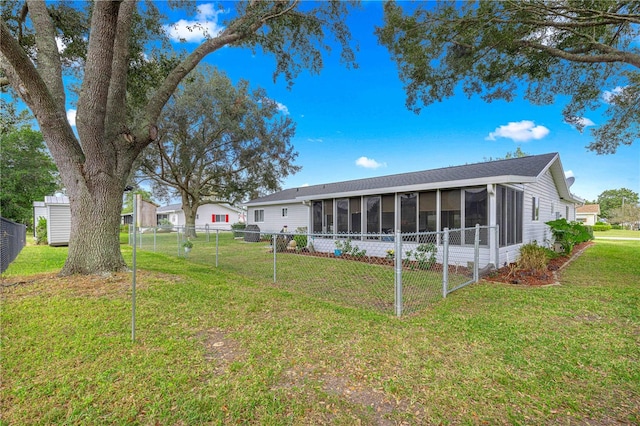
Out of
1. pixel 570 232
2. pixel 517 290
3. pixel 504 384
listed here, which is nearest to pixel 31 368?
pixel 504 384

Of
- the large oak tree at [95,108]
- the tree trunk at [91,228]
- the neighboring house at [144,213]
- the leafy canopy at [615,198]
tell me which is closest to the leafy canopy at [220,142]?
the large oak tree at [95,108]

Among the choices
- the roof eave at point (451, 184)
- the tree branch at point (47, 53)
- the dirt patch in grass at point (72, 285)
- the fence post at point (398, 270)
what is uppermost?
the tree branch at point (47, 53)

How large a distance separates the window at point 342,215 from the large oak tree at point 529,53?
422cm

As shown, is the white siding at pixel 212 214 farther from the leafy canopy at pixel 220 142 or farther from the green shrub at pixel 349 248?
the green shrub at pixel 349 248

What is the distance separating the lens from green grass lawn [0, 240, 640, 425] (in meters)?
2.08

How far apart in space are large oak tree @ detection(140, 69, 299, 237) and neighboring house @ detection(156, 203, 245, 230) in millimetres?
13505

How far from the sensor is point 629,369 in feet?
8.81

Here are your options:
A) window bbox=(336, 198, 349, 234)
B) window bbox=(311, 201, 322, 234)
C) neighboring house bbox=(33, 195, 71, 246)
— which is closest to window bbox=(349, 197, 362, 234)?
window bbox=(336, 198, 349, 234)

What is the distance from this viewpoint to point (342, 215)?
35.9ft

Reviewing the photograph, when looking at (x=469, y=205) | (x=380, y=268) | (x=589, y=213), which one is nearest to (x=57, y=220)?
(x=380, y=268)

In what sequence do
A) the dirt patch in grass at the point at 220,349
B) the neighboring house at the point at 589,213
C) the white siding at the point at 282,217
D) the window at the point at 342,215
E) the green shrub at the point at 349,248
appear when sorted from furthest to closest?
the neighboring house at the point at 589,213 < the white siding at the point at 282,217 < the window at the point at 342,215 < the green shrub at the point at 349,248 < the dirt patch in grass at the point at 220,349

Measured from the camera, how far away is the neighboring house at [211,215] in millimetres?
32281

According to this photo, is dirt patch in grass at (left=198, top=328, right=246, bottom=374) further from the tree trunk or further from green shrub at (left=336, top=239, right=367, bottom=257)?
green shrub at (left=336, top=239, right=367, bottom=257)

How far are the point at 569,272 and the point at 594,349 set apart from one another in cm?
552
